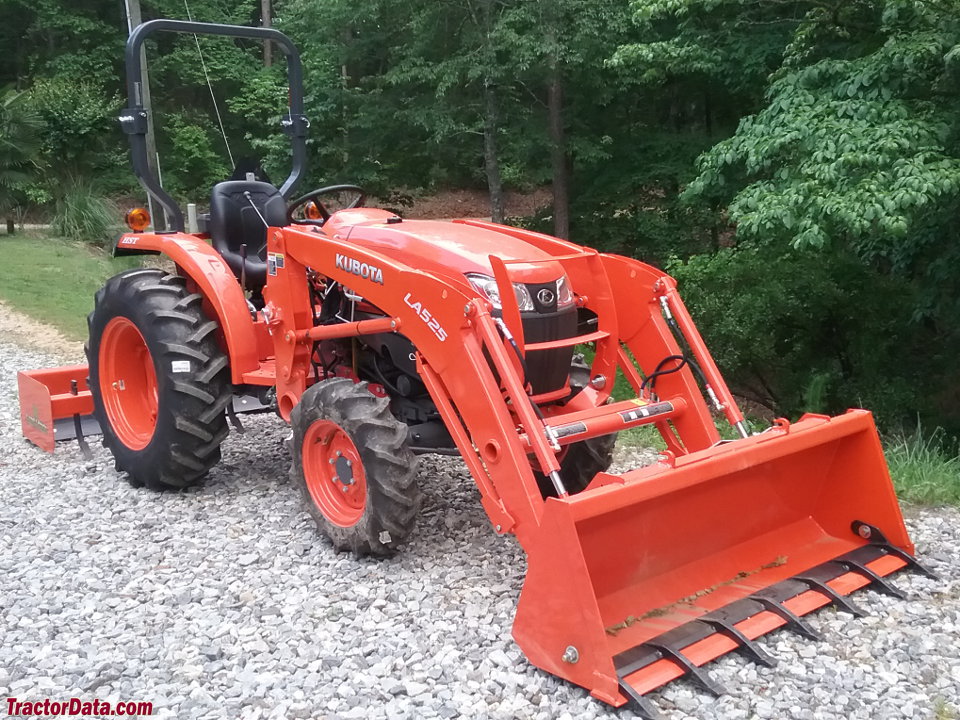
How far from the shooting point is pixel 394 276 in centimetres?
375

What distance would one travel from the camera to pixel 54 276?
13.6 m

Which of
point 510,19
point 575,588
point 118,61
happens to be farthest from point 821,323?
point 118,61

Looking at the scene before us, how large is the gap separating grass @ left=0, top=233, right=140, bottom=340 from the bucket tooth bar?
28.1ft

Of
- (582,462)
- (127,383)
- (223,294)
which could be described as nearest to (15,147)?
(127,383)

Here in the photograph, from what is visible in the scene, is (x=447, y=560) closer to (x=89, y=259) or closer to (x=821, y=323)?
(x=821, y=323)

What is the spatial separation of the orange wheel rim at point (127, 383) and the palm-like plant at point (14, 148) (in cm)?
1441

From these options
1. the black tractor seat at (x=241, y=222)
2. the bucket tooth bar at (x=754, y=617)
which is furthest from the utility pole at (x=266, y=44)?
the bucket tooth bar at (x=754, y=617)

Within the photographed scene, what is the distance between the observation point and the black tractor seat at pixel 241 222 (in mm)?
5207

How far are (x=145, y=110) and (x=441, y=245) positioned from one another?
2.02 meters

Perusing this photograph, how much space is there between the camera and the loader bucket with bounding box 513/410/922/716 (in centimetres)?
291

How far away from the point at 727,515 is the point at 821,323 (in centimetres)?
812

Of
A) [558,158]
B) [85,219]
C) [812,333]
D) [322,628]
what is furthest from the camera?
[85,219]

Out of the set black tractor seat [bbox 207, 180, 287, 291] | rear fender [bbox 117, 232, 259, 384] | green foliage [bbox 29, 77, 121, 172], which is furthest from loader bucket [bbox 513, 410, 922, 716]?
green foliage [bbox 29, 77, 121, 172]

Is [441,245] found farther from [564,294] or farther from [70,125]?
[70,125]
